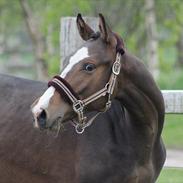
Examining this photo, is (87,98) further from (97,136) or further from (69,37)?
Result: (69,37)

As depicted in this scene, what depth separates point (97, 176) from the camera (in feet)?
19.0

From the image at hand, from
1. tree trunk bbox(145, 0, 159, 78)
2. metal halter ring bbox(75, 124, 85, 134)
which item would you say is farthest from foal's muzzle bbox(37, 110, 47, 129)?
tree trunk bbox(145, 0, 159, 78)

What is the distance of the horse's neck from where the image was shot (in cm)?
574

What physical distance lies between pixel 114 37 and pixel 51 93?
0.66m

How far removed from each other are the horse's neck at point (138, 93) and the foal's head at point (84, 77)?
0.15 metres

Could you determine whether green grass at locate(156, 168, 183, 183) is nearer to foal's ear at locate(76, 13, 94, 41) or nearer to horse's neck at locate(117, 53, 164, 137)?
horse's neck at locate(117, 53, 164, 137)

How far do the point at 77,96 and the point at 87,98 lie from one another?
83 millimetres

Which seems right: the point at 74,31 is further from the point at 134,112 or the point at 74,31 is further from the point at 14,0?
the point at 14,0

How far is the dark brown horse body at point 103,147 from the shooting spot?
5.81m

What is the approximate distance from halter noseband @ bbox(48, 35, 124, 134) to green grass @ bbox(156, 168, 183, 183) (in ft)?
9.89

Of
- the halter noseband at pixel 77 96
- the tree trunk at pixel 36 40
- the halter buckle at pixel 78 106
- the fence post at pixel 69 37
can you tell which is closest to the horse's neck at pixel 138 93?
the halter noseband at pixel 77 96

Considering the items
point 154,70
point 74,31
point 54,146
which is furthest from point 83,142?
point 154,70

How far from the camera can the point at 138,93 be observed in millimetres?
5840

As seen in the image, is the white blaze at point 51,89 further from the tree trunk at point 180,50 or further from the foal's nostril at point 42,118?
the tree trunk at point 180,50
